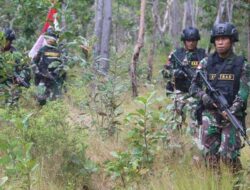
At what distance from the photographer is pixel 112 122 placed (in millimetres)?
6207

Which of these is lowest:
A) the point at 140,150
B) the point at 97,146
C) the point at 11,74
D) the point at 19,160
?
the point at 97,146

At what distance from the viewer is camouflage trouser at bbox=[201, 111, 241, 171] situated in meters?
5.01

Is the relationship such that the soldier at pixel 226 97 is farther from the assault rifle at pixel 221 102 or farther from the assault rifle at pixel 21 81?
the assault rifle at pixel 21 81

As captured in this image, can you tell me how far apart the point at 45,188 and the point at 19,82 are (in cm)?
269

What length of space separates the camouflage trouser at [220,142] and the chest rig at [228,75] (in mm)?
284

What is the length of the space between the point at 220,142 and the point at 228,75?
0.72m

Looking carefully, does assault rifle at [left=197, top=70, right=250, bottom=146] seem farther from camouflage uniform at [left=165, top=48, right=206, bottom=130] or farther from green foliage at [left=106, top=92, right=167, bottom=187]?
camouflage uniform at [left=165, top=48, right=206, bottom=130]

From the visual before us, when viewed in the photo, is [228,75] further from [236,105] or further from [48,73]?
[48,73]

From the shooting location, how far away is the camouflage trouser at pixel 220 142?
5.01 m

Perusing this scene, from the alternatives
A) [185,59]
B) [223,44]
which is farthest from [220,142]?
[185,59]

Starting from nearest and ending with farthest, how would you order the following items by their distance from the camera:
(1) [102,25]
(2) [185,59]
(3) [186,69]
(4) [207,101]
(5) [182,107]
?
(4) [207,101] < (5) [182,107] < (3) [186,69] < (2) [185,59] < (1) [102,25]

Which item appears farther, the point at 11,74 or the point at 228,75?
the point at 11,74

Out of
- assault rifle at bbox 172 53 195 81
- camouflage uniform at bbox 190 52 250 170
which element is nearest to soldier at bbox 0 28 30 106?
Answer: assault rifle at bbox 172 53 195 81

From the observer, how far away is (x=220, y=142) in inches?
206
